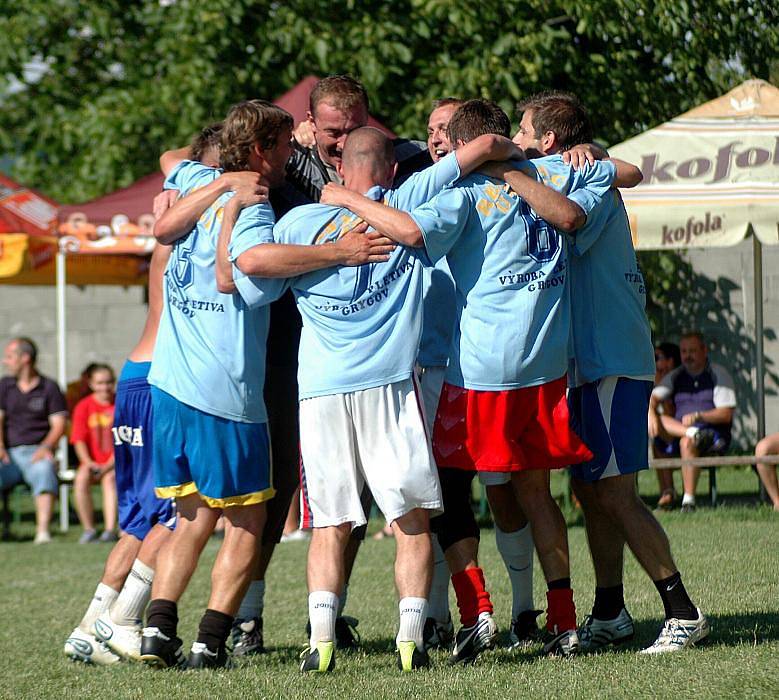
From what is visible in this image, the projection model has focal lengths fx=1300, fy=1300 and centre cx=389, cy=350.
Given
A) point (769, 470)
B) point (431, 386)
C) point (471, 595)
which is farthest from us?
point (769, 470)

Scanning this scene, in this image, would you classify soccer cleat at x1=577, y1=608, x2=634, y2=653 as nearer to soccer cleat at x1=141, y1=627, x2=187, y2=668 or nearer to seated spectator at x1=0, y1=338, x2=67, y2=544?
soccer cleat at x1=141, y1=627, x2=187, y2=668

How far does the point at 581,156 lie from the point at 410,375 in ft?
3.44

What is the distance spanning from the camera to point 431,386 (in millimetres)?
4855

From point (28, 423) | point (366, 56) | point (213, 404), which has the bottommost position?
point (28, 423)

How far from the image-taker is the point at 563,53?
11883 mm

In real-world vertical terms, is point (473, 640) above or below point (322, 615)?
below

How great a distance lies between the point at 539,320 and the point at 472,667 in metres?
1.21

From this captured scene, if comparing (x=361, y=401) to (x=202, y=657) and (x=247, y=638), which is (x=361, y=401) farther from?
(x=247, y=638)

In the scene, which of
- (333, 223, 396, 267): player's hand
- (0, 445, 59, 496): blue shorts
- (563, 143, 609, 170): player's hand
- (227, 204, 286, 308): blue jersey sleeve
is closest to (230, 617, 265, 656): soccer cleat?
(227, 204, 286, 308): blue jersey sleeve

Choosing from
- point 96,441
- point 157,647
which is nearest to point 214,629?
point 157,647

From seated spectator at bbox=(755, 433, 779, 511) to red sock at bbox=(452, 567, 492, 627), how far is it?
4.86 meters

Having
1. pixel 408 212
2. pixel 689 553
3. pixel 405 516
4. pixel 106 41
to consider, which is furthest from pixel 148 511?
pixel 106 41

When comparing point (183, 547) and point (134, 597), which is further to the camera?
point (134, 597)

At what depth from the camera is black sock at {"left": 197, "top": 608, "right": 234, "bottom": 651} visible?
4.70m
